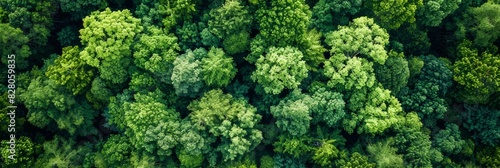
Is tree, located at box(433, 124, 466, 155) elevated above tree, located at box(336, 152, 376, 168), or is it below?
above

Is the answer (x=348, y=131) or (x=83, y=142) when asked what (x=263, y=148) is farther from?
(x=83, y=142)

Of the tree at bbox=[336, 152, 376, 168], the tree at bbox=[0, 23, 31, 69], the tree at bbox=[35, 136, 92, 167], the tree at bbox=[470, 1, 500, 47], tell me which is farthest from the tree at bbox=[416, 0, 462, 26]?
the tree at bbox=[0, 23, 31, 69]

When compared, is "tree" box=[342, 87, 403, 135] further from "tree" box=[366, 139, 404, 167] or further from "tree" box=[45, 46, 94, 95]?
"tree" box=[45, 46, 94, 95]

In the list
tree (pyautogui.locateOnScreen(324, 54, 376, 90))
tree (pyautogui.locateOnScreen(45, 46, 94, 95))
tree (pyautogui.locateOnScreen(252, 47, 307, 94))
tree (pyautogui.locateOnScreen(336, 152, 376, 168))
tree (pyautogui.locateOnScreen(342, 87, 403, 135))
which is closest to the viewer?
tree (pyautogui.locateOnScreen(252, 47, 307, 94))

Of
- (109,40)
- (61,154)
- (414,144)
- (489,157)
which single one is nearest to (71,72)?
(109,40)

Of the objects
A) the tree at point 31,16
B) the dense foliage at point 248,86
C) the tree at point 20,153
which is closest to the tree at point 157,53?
the dense foliage at point 248,86

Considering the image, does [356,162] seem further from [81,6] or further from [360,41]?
[81,6]

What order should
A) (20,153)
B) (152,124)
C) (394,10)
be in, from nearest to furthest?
(152,124) → (20,153) → (394,10)

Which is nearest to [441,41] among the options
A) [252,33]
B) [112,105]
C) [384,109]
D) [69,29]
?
[384,109]
